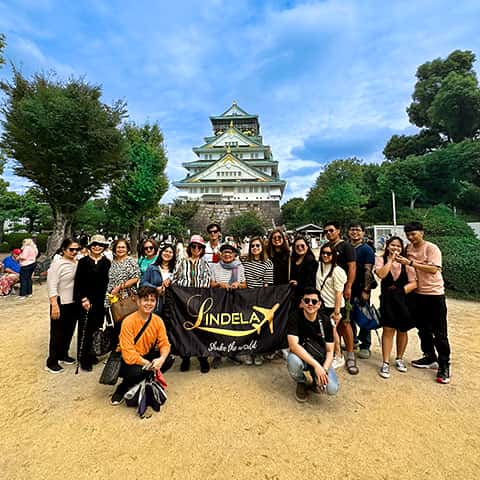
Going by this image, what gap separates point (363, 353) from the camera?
3715 mm

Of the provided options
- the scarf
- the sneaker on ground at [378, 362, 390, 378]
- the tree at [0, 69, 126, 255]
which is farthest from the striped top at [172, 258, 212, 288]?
the tree at [0, 69, 126, 255]

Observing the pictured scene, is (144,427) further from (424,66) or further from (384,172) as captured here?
(424,66)

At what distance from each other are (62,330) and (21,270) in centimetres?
540

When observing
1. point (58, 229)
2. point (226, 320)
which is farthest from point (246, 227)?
point (226, 320)

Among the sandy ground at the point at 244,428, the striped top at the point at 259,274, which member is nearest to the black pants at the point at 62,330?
the sandy ground at the point at 244,428

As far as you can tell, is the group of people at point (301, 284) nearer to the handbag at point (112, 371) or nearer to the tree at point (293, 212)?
the handbag at point (112, 371)

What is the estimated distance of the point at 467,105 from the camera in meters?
21.5

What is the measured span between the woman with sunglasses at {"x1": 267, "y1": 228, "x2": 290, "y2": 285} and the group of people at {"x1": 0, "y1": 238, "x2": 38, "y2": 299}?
6967 mm

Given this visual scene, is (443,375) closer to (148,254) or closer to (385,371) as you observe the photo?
(385,371)

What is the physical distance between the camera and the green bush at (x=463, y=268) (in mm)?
6859

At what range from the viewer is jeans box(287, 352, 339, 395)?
2533 mm

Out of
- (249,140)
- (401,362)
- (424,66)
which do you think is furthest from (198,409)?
(249,140)

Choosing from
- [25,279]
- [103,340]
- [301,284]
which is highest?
[301,284]

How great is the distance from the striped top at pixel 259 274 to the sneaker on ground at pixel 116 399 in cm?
180
